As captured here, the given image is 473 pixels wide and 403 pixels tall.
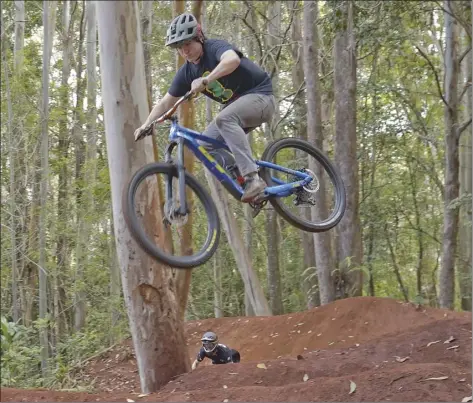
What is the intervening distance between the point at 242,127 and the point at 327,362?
3489 mm

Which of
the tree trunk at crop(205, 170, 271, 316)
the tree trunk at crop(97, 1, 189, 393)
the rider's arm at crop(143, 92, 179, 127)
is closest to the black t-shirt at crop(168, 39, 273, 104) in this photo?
the rider's arm at crop(143, 92, 179, 127)

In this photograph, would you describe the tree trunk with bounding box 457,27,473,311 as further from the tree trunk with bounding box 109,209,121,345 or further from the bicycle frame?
the bicycle frame

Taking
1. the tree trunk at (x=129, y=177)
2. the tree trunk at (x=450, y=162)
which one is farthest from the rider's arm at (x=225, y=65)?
the tree trunk at (x=450, y=162)

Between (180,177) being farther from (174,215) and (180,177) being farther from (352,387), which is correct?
(352,387)

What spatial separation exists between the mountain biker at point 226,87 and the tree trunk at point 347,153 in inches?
230

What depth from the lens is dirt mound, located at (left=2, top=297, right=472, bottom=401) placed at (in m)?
5.35

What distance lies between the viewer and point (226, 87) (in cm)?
475

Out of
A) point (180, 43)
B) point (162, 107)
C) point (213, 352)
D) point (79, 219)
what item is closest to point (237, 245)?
point (213, 352)

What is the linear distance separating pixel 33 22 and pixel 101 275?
8.05 metres

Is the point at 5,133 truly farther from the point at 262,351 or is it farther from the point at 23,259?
the point at 262,351

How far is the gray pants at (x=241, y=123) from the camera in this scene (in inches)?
176

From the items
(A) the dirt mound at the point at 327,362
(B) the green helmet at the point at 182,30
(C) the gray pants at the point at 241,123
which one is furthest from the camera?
(A) the dirt mound at the point at 327,362

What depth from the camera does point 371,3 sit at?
34.3ft

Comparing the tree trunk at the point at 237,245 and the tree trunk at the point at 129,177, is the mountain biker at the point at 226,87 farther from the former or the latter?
the tree trunk at the point at 237,245
